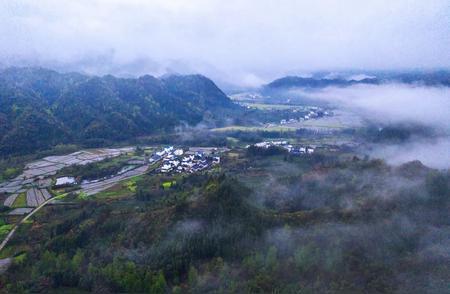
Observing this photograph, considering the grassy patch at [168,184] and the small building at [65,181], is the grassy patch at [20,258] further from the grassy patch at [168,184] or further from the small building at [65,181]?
the grassy patch at [168,184]

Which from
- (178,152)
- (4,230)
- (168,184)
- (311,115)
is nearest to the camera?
(4,230)

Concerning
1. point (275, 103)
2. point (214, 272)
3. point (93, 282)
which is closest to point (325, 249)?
point (214, 272)

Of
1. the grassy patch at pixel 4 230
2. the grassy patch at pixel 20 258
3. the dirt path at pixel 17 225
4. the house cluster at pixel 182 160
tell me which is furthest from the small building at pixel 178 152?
the grassy patch at pixel 20 258

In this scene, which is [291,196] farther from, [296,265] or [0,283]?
[0,283]

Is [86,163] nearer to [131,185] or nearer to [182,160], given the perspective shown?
[131,185]

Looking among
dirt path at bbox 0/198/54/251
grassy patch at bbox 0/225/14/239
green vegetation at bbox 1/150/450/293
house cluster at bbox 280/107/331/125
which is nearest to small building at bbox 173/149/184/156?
green vegetation at bbox 1/150/450/293

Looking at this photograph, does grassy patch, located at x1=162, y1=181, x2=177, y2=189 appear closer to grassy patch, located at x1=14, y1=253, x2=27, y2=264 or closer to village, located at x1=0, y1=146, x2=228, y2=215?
village, located at x1=0, y1=146, x2=228, y2=215

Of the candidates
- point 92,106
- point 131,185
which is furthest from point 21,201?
point 92,106
